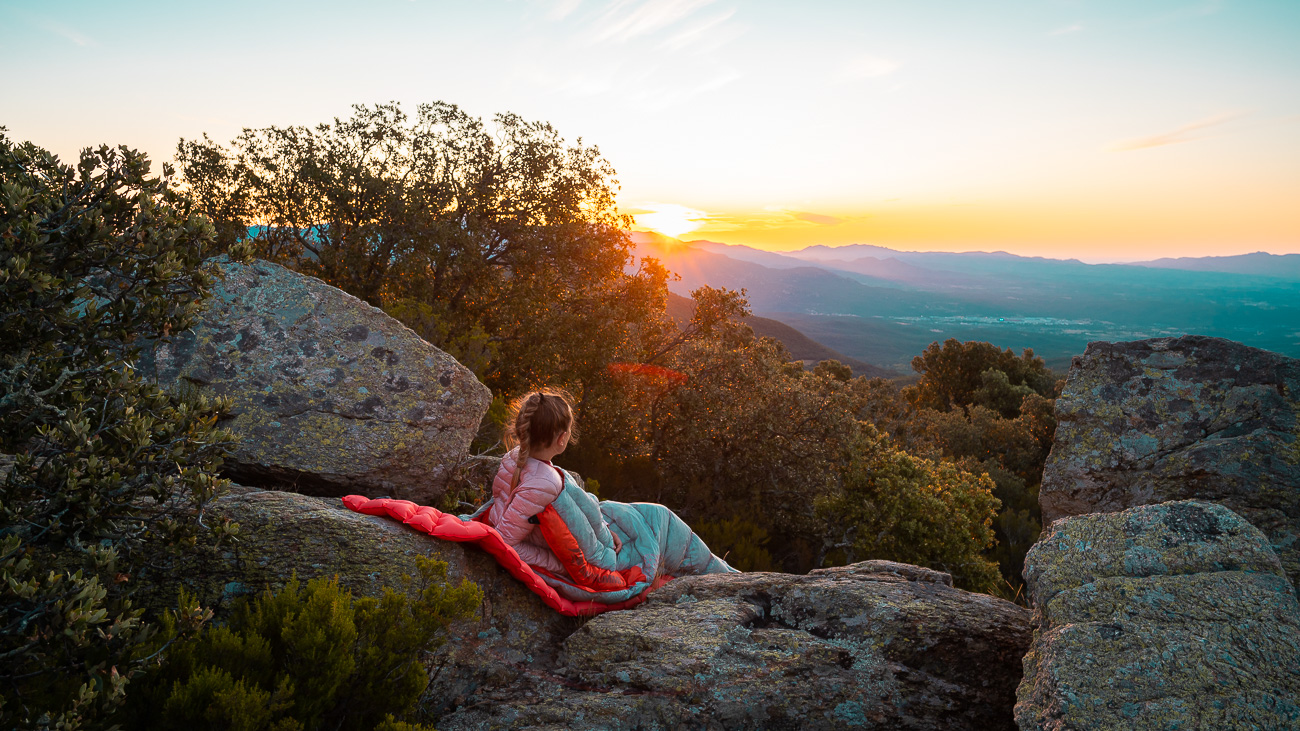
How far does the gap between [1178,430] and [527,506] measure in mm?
6821

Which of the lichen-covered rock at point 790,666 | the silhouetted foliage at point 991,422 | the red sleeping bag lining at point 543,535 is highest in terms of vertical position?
the red sleeping bag lining at point 543,535

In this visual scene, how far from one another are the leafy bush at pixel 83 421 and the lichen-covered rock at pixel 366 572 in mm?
750

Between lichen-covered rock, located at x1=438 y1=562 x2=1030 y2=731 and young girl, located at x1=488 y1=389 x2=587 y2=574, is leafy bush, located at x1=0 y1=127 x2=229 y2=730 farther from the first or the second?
young girl, located at x1=488 y1=389 x2=587 y2=574

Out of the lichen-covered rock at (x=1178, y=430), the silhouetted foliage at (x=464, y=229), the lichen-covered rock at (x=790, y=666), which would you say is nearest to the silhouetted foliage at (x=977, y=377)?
the silhouetted foliage at (x=464, y=229)

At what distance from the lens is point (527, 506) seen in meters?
5.59

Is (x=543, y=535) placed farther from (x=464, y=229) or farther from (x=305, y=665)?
(x=464, y=229)

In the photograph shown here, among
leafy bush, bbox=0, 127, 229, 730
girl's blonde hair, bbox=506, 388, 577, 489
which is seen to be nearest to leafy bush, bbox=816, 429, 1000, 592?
girl's blonde hair, bbox=506, 388, 577, 489

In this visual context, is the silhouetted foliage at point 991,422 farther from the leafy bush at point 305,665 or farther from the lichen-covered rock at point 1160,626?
the leafy bush at point 305,665

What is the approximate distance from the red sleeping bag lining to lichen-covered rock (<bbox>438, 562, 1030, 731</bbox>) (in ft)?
1.37

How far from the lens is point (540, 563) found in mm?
5754

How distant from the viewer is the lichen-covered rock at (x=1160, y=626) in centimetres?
320

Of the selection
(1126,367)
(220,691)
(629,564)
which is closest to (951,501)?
(1126,367)

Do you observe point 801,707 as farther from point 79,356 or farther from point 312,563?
point 79,356

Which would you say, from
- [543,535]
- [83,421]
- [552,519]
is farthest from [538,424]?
[83,421]
